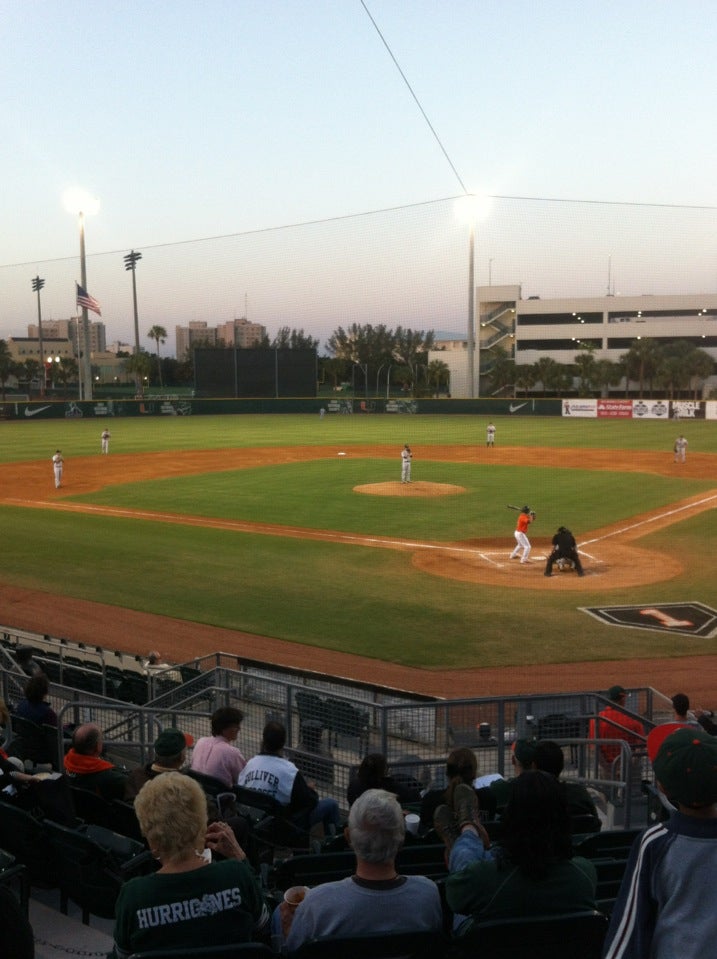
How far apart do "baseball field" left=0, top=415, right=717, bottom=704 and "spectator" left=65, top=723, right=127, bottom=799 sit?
292 inches

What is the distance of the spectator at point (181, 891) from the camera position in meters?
3.09

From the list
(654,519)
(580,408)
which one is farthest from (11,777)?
(580,408)

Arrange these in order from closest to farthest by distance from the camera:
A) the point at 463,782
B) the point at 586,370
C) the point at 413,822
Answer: the point at 463,782
the point at 413,822
the point at 586,370

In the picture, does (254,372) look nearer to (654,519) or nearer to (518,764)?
(654,519)

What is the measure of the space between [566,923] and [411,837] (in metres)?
2.03

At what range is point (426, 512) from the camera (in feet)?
92.0

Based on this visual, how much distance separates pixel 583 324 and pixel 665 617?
9410 cm

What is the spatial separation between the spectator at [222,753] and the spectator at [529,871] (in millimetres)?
3366

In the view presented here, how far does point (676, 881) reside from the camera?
258cm

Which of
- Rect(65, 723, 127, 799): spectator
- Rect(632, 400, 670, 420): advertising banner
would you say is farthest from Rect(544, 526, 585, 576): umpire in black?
Rect(632, 400, 670, 420): advertising banner

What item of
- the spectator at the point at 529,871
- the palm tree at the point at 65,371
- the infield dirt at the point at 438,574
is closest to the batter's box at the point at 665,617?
the infield dirt at the point at 438,574

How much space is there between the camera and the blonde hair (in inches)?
125

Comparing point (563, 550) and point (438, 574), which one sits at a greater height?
point (563, 550)

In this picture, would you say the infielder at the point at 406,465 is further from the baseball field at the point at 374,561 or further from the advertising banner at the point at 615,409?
the advertising banner at the point at 615,409
